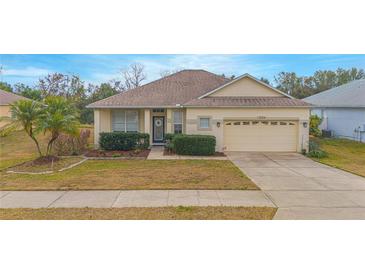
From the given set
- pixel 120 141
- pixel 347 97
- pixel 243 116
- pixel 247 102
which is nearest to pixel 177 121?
pixel 120 141

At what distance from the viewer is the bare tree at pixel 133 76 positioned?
133 ft

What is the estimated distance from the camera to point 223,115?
17469mm

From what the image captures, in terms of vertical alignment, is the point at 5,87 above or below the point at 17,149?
above

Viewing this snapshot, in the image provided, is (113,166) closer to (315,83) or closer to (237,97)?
(237,97)

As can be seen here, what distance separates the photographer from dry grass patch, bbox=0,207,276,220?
6.64 metres

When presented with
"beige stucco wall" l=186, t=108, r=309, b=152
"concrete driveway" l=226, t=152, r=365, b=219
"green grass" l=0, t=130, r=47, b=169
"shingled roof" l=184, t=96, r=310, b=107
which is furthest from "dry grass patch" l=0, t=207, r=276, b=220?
"shingled roof" l=184, t=96, r=310, b=107

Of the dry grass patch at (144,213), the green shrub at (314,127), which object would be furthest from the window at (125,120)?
the green shrub at (314,127)

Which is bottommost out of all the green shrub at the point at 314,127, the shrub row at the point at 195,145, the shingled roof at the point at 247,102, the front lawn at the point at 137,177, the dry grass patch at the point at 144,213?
the dry grass patch at the point at 144,213

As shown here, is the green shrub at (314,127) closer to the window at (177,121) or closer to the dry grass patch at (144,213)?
the window at (177,121)

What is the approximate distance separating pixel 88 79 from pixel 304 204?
3452 centimetres

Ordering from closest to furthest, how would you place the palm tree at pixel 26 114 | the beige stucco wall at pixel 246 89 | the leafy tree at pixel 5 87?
the palm tree at pixel 26 114 → the beige stucco wall at pixel 246 89 → the leafy tree at pixel 5 87

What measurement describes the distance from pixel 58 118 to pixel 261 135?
10.8m

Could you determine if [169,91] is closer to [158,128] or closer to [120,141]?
[158,128]

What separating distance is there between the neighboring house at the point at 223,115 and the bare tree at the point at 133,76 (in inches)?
824
